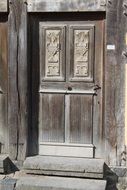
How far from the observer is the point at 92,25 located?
25.1ft

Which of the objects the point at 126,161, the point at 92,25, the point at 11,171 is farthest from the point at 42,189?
the point at 92,25

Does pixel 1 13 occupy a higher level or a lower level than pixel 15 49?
higher

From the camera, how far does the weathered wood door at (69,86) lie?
7703 millimetres

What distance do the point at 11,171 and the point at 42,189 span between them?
34.3 inches

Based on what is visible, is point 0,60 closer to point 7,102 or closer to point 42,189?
point 7,102

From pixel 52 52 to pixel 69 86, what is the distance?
1.97 ft

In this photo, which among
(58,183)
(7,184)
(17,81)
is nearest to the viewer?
(58,183)

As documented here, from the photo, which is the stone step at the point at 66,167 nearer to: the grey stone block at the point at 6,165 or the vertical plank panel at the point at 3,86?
the grey stone block at the point at 6,165

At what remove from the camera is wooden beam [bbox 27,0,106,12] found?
7414mm

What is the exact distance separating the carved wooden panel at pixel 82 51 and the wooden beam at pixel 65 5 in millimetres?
332

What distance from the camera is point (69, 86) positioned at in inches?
308

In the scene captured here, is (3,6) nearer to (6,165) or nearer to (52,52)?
(52,52)

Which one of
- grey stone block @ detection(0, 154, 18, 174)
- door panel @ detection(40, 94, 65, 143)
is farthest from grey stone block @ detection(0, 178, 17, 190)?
door panel @ detection(40, 94, 65, 143)

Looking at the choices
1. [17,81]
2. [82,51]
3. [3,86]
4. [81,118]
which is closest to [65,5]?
[82,51]
